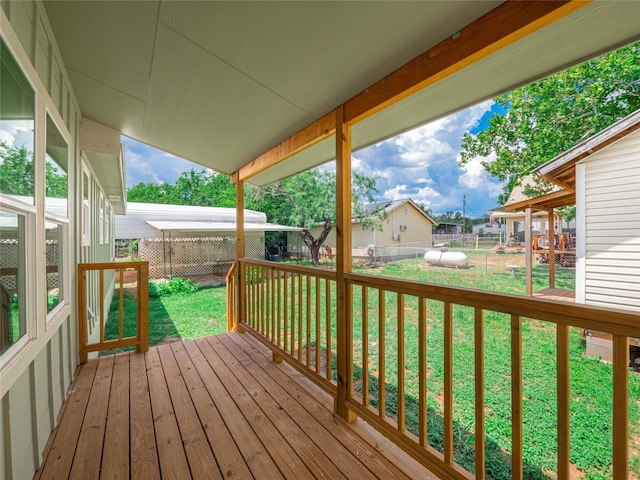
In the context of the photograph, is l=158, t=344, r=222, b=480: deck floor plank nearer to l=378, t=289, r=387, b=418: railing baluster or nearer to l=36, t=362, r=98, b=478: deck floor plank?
l=36, t=362, r=98, b=478: deck floor plank

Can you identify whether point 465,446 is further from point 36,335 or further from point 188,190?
point 188,190

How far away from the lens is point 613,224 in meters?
3.39

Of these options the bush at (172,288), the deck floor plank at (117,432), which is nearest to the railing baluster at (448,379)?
the deck floor plank at (117,432)

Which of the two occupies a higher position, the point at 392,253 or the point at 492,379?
the point at 392,253

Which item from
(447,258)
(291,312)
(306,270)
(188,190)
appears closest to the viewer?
(306,270)

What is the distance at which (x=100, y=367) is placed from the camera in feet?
8.83

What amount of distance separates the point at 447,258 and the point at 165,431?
19.7 feet

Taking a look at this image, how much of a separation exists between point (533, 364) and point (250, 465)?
3.40 m

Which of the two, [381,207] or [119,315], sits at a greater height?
[381,207]

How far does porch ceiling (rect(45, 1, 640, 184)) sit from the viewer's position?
1.19 meters

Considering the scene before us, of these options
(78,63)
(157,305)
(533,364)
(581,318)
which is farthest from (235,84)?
(157,305)

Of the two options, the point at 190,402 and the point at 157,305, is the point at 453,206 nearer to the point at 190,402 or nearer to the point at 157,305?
the point at 190,402

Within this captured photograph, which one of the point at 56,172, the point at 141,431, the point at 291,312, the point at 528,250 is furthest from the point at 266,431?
the point at 528,250

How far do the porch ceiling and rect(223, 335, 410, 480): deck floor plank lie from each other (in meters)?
2.08
